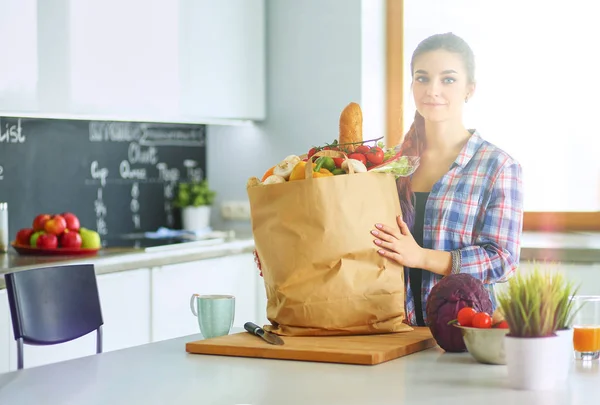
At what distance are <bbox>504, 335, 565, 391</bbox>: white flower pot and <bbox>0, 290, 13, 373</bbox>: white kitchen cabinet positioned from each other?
174cm

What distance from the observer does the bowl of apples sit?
3154 millimetres

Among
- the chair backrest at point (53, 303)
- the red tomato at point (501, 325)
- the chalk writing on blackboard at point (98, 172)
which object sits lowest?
the chair backrest at point (53, 303)

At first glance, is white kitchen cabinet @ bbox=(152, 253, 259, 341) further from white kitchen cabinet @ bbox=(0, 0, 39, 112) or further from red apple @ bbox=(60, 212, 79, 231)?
white kitchen cabinet @ bbox=(0, 0, 39, 112)

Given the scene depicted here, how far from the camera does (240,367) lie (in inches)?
63.2

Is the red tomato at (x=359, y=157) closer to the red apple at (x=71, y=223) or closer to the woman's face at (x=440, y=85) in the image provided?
the woman's face at (x=440, y=85)

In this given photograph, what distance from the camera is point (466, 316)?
5.30ft

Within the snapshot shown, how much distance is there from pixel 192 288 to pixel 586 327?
2.13 meters

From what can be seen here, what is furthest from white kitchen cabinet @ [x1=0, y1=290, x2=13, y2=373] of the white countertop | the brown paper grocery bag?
the brown paper grocery bag

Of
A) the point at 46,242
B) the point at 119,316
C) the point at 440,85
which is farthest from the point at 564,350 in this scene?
the point at 46,242

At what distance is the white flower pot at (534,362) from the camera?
1.40 meters

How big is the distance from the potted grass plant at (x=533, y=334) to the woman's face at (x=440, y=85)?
755 millimetres

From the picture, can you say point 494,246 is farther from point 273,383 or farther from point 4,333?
point 4,333

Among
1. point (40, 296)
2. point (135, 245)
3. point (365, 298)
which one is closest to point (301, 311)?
point (365, 298)

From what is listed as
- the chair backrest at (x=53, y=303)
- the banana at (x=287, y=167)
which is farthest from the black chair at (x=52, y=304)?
the banana at (x=287, y=167)
